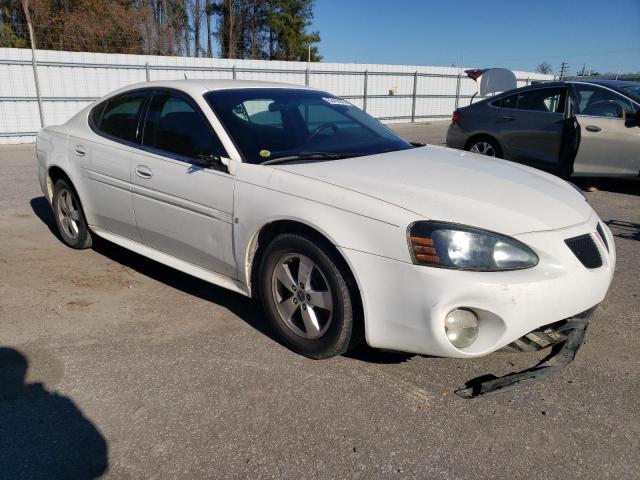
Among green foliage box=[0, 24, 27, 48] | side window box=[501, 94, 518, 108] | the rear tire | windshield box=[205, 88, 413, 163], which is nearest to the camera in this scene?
windshield box=[205, 88, 413, 163]

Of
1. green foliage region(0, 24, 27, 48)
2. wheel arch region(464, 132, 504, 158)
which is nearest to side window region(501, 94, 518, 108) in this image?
wheel arch region(464, 132, 504, 158)

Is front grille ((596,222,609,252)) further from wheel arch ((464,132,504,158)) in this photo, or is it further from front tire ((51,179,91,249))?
wheel arch ((464,132,504,158))

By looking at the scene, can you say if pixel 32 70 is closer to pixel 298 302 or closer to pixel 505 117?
pixel 505 117

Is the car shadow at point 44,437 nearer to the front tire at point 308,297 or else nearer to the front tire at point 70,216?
the front tire at point 308,297

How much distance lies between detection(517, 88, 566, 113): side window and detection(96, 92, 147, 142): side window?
5.96 metres

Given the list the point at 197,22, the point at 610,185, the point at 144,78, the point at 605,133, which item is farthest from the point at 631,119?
the point at 197,22

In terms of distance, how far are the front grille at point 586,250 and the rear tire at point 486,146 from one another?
5.62m

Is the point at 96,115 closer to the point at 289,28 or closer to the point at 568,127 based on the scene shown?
the point at 568,127

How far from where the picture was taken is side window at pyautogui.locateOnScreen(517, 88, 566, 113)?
777cm

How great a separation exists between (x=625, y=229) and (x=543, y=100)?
9.37ft

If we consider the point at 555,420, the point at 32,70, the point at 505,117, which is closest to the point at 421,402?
the point at 555,420

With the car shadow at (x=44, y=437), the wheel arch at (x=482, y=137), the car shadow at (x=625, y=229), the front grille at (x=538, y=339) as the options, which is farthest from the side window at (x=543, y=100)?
the car shadow at (x=44, y=437)

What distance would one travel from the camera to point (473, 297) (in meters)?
2.48

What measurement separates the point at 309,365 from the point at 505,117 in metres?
6.48
